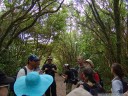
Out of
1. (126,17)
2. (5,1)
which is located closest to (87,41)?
(126,17)

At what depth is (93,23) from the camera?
22000mm

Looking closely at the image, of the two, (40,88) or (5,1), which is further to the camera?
(5,1)

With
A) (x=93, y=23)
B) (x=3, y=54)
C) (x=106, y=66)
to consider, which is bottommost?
(x=106, y=66)

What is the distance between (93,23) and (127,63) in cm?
781

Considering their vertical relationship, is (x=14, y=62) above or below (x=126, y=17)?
below

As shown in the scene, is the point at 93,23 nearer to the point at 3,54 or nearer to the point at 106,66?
the point at 106,66

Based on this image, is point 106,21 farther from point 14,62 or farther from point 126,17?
point 14,62

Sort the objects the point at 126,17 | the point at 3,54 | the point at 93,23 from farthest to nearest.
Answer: the point at 93,23 → the point at 126,17 → the point at 3,54

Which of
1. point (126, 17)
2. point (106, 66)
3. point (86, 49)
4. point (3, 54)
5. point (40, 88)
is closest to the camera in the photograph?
point (40, 88)

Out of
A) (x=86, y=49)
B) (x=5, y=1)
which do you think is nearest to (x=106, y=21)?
(x=86, y=49)

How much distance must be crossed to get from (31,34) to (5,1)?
1304 cm

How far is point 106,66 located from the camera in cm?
2000

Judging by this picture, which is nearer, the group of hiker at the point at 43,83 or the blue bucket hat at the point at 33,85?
the group of hiker at the point at 43,83

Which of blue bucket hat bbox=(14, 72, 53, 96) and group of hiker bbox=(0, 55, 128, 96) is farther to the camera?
blue bucket hat bbox=(14, 72, 53, 96)
